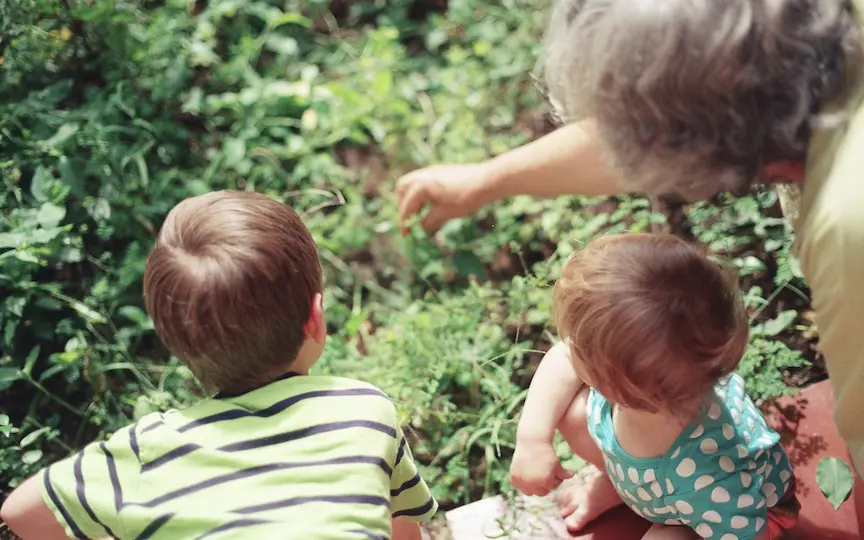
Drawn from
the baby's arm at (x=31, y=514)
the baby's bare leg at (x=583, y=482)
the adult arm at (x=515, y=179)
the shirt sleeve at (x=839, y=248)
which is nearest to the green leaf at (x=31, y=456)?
the baby's arm at (x=31, y=514)

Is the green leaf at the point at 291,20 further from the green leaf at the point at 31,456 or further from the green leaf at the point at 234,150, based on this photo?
the green leaf at the point at 31,456

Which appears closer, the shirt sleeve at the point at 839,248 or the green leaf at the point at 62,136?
the shirt sleeve at the point at 839,248

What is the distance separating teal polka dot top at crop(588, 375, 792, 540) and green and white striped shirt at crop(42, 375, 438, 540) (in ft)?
1.45

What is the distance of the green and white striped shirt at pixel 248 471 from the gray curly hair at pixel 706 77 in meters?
0.55

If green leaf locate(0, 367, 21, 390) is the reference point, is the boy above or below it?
above

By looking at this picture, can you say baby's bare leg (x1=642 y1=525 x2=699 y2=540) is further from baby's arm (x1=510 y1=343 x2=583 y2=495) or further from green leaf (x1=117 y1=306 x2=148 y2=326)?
green leaf (x1=117 y1=306 x2=148 y2=326)

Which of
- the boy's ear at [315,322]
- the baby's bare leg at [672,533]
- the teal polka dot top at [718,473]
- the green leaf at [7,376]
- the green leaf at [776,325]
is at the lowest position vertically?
the green leaf at [7,376]

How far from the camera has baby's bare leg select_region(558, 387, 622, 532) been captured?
1455 millimetres

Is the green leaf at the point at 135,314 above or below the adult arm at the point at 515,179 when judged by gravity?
below

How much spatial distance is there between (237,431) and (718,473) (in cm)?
75

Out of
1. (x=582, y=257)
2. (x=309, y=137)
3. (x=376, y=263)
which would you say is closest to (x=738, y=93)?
(x=582, y=257)

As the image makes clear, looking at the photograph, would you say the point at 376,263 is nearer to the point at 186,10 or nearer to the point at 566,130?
the point at 566,130

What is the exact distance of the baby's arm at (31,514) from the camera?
118 centimetres

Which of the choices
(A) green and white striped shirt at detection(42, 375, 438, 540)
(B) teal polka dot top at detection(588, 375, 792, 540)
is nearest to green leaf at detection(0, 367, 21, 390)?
(A) green and white striped shirt at detection(42, 375, 438, 540)
